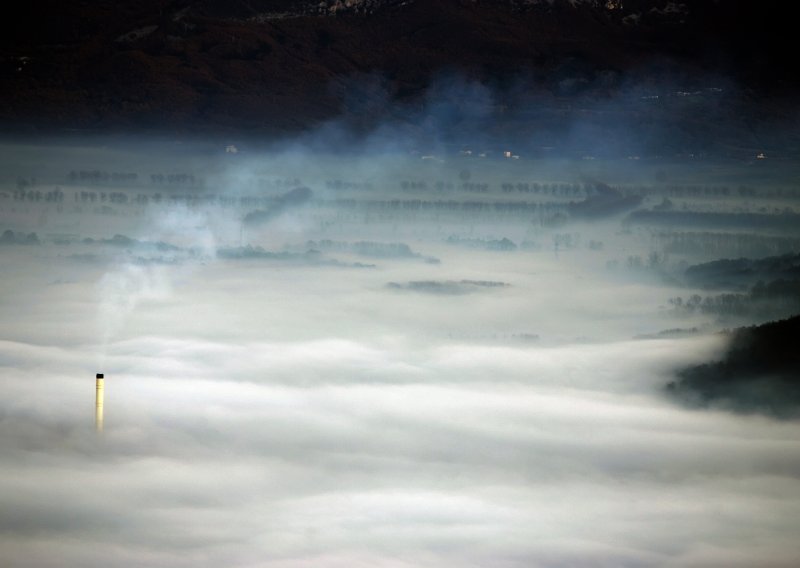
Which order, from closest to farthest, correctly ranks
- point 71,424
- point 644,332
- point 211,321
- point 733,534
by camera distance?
point 733,534
point 71,424
point 644,332
point 211,321

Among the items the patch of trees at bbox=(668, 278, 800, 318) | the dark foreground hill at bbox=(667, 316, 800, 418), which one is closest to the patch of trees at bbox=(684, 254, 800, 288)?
the patch of trees at bbox=(668, 278, 800, 318)

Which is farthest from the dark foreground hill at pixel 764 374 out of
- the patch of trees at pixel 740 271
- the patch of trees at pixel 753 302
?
the patch of trees at pixel 740 271

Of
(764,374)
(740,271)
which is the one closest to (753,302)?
(740,271)

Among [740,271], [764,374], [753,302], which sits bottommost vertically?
[764,374]

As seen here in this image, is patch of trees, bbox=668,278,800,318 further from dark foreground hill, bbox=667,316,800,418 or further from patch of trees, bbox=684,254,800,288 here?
dark foreground hill, bbox=667,316,800,418

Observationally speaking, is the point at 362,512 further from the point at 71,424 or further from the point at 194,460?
the point at 71,424

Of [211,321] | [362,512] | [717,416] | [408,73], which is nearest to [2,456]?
[362,512]

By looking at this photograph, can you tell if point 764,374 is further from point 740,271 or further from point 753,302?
point 740,271

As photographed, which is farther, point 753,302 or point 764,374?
point 753,302

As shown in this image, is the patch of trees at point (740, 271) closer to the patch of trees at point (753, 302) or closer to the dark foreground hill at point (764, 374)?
the patch of trees at point (753, 302)
